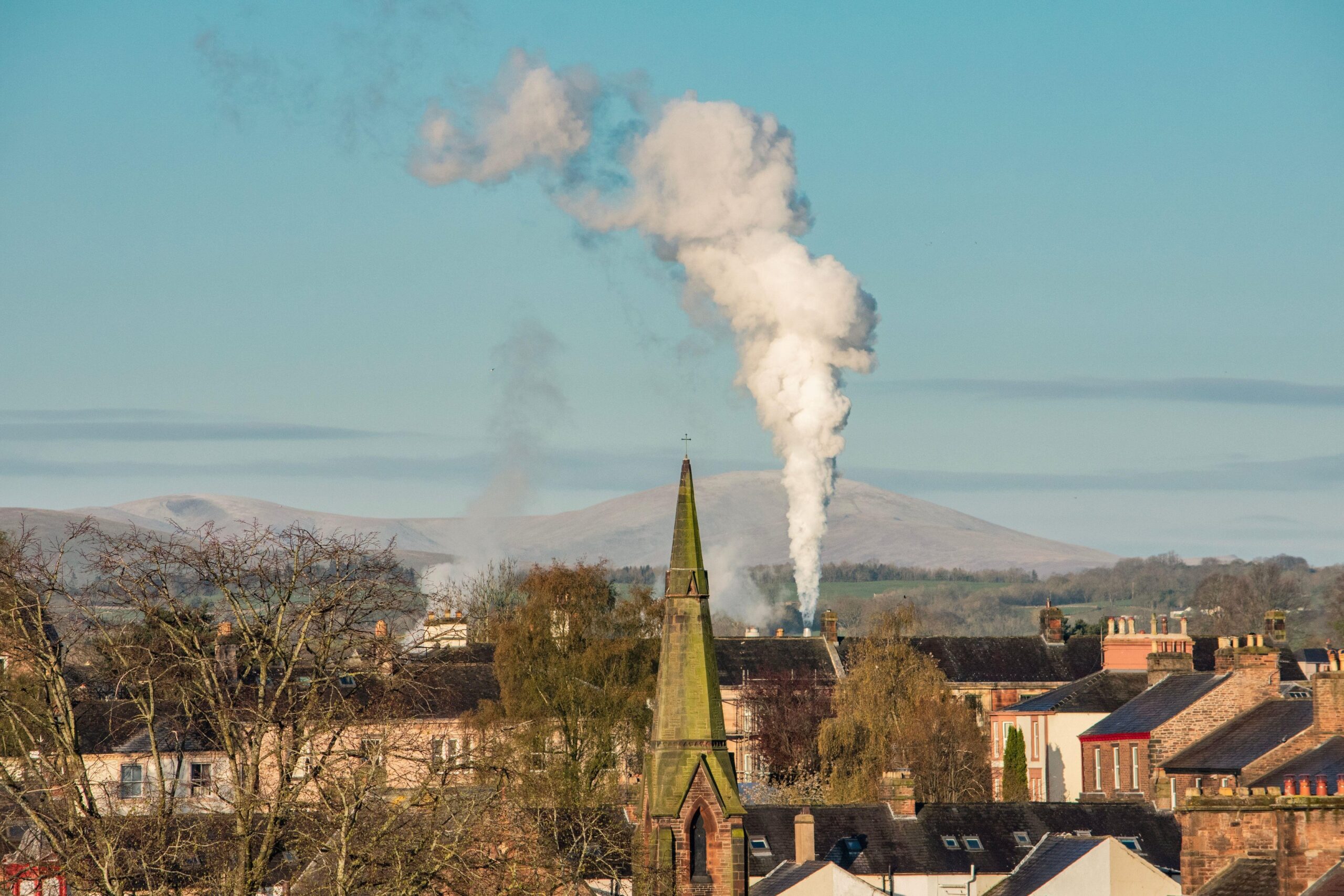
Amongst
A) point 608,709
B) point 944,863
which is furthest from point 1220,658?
point 608,709

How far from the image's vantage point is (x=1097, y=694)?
9438 centimetres

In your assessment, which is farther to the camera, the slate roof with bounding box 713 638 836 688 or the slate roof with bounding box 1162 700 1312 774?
the slate roof with bounding box 713 638 836 688

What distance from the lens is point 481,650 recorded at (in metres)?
110

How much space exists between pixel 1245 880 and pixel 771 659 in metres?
78.0

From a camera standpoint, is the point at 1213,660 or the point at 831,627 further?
the point at 831,627

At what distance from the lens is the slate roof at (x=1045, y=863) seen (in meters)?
53.3

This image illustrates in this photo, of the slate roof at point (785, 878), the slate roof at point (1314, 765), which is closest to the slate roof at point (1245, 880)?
the slate roof at point (1314, 765)

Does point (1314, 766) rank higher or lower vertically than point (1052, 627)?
lower

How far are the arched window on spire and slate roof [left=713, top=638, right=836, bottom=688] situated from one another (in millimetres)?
69894

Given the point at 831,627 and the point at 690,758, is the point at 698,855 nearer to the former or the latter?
the point at 690,758

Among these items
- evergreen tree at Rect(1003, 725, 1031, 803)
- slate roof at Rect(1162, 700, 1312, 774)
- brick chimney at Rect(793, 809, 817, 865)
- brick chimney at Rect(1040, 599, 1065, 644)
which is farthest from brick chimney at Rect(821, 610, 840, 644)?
brick chimney at Rect(793, 809, 817, 865)

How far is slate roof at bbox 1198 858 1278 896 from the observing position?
136 feet

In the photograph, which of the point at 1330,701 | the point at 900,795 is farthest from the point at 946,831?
the point at 1330,701

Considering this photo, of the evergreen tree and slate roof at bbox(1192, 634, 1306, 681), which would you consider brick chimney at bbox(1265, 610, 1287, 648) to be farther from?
the evergreen tree
